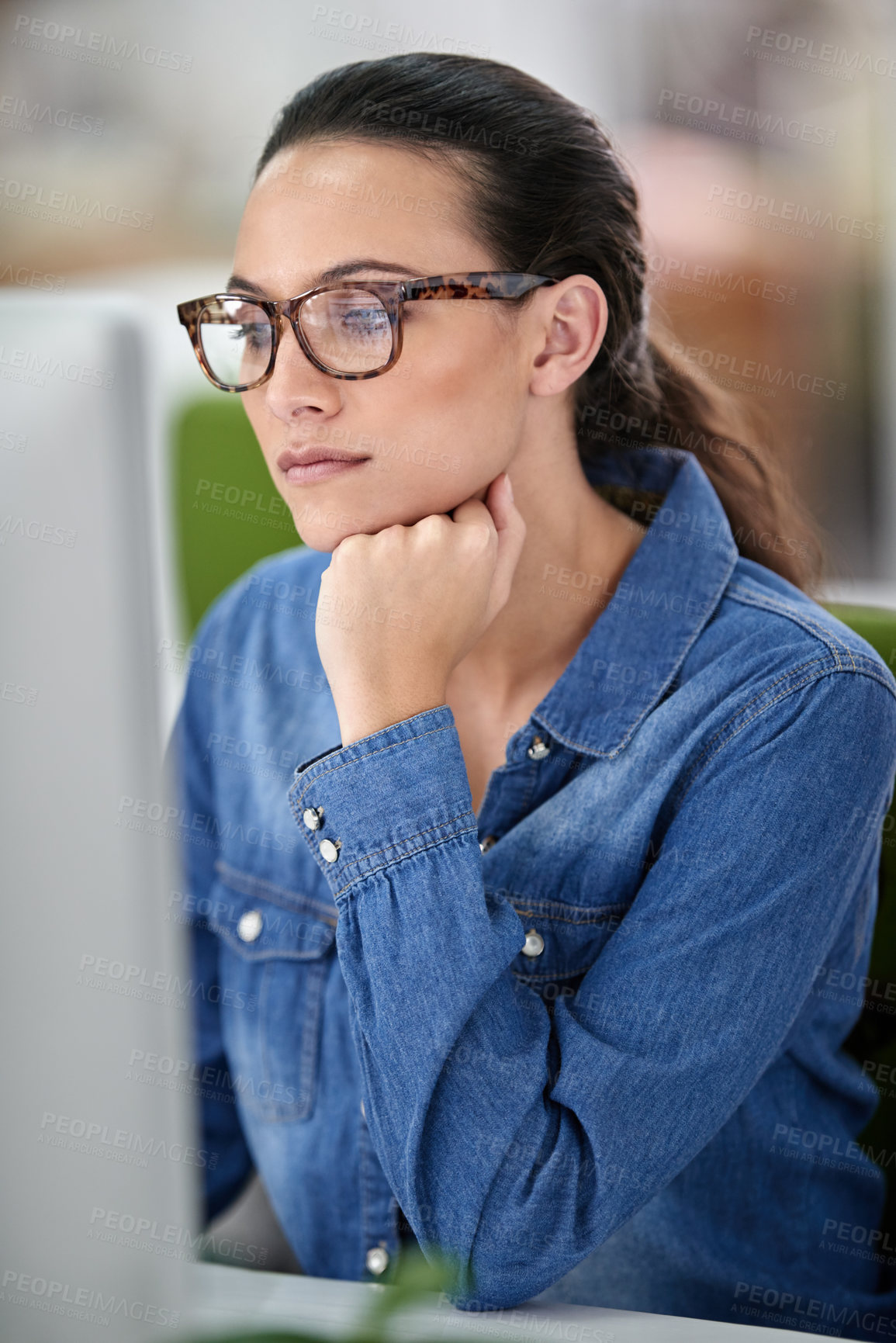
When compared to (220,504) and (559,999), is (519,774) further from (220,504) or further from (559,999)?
(220,504)

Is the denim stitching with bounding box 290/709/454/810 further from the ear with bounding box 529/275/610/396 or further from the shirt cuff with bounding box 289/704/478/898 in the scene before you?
the ear with bounding box 529/275/610/396

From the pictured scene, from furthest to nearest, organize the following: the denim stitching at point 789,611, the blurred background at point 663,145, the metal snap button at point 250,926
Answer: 1. the blurred background at point 663,145
2. the metal snap button at point 250,926
3. the denim stitching at point 789,611

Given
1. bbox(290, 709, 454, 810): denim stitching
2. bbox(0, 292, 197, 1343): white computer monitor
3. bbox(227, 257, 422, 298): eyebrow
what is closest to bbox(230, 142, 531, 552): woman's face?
bbox(227, 257, 422, 298): eyebrow

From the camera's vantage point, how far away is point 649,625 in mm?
1060

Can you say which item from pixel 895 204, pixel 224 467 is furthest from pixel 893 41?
pixel 224 467

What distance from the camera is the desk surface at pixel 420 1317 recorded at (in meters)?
0.62

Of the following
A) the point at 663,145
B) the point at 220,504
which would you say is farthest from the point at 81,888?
the point at 663,145

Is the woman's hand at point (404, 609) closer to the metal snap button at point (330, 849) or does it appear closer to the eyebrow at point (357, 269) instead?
the metal snap button at point (330, 849)

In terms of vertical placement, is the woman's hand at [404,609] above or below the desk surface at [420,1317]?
above

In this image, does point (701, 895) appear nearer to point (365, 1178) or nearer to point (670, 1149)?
point (670, 1149)

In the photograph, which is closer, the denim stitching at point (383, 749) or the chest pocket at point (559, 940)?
the denim stitching at point (383, 749)

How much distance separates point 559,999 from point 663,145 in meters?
3.17

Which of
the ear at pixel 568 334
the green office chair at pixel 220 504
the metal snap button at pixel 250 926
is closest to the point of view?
the ear at pixel 568 334

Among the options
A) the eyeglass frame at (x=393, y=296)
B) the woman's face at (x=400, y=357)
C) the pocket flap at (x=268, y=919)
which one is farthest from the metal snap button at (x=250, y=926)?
the eyeglass frame at (x=393, y=296)
